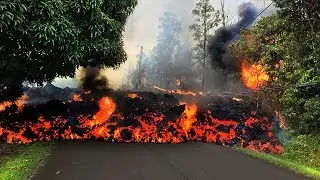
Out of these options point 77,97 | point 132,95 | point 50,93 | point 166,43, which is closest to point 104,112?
point 77,97

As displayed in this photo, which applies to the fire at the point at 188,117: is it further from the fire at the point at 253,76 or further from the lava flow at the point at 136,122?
the fire at the point at 253,76

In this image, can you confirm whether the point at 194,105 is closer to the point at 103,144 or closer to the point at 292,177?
the point at 103,144

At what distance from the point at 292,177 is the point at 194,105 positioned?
15812 mm

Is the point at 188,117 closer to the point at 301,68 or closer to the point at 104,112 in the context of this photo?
the point at 104,112

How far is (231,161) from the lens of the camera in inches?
653

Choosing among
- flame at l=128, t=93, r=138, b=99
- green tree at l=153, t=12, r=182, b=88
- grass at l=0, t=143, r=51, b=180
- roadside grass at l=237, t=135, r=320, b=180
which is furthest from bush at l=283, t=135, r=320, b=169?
green tree at l=153, t=12, r=182, b=88

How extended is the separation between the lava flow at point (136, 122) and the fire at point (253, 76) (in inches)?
179

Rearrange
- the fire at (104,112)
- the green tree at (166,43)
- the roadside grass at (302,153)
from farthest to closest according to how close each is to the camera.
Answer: the green tree at (166,43) < the fire at (104,112) < the roadside grass at (302,153)

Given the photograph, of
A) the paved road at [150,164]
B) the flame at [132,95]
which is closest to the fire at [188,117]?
the flame at [132,95]

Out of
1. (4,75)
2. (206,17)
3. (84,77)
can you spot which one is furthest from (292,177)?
(206,17)

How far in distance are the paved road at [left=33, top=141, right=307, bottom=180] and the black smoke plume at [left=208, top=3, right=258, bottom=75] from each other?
26759 mm

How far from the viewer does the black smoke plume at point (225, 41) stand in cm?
4607

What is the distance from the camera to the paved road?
12.8 m

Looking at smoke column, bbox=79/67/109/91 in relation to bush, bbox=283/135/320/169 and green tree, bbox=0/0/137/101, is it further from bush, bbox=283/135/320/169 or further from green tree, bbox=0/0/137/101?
bush, bbox=283/135/320/169
